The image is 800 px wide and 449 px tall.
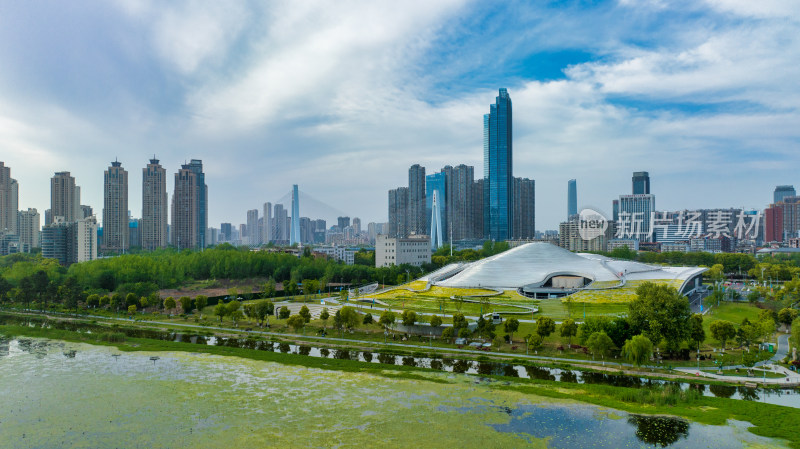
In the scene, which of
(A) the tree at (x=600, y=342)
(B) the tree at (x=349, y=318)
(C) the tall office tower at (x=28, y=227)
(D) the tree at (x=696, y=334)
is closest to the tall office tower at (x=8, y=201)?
(C) the tall office tower at (x=28, y=227)

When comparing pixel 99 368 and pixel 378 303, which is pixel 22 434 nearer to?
pixel 99 368

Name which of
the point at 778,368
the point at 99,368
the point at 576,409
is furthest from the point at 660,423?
the point at 99,368

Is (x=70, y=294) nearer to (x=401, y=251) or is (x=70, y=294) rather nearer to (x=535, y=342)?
(x=535, y=342)

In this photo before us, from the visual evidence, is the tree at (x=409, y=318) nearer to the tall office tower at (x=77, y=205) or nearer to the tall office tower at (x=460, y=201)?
the tall office tower at (x=460, y=201)

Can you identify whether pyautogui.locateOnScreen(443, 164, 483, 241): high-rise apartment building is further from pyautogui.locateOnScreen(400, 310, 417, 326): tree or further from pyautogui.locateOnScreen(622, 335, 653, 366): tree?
pyautogui.locateOnScreen(622, 335, 653, 366): tree

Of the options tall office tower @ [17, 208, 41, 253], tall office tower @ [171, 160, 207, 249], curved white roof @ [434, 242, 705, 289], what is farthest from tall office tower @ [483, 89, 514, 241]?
tall office tower @ [17, 208, 41, 253]
